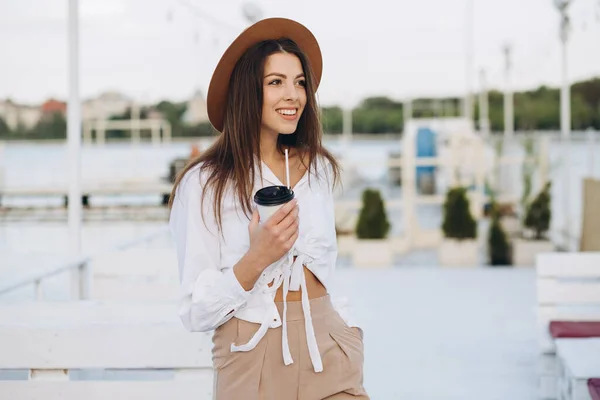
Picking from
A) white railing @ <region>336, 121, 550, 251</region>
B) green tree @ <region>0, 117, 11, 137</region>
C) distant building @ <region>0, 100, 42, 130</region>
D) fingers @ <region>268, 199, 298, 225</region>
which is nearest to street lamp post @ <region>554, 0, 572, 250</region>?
white railing @ <region>336, 121, 550, 251</region>

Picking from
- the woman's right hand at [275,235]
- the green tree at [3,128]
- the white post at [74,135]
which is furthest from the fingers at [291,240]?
the green tree at [3,128]

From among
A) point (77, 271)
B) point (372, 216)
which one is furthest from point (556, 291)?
point (372, 216)

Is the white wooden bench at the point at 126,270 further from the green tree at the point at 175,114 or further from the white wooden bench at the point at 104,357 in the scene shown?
the green tree at the point at 175,114

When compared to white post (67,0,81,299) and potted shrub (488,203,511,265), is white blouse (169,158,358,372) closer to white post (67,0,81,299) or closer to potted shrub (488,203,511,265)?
white post (67,0,81,299)

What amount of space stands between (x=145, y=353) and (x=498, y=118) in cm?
4135

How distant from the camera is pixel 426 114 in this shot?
44.5 metres

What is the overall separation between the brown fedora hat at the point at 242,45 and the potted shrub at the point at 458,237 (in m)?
6.26

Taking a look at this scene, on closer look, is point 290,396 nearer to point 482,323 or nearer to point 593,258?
point 593,258

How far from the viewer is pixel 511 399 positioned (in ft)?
11.9

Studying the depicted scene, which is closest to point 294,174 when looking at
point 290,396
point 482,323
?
point 290,396

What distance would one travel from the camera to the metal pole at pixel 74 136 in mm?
3787

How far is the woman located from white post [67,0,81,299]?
95.8 inches

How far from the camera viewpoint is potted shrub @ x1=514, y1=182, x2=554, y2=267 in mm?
7461

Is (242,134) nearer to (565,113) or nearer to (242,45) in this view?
(242,45)
